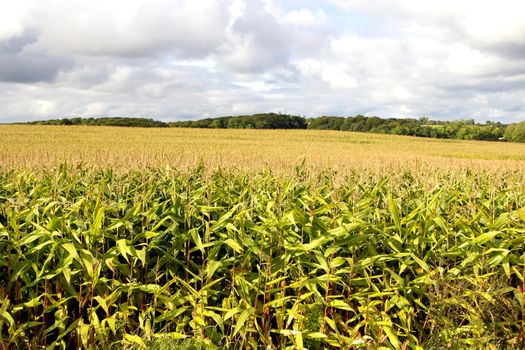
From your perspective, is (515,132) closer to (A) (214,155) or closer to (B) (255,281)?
(A) (214,155)

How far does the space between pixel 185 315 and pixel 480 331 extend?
2490 millimetres

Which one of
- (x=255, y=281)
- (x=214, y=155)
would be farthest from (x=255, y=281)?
A: (x=214, y=155)

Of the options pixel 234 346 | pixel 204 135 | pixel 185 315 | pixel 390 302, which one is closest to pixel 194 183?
pixel 185 315

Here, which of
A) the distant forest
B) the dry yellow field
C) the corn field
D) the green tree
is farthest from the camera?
the green tree

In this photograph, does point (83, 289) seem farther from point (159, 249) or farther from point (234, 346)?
point (234, 346)

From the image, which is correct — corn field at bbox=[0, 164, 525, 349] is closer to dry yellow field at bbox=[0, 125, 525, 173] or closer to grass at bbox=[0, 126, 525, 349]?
grass at bbox=[0, 126, 525, 349]

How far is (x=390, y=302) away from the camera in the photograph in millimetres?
3682

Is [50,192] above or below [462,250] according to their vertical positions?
above

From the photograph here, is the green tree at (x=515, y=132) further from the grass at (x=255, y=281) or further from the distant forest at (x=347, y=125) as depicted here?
the grass at (x=255, y=281)

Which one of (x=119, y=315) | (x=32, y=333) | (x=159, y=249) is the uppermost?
(x=159, y=249)

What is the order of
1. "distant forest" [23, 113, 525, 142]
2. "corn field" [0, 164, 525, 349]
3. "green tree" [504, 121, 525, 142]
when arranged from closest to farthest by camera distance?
"corn field" [0, 164, 525, 349]
"distant forest" [23, 113, 525, 142]
"green tree" [504, 121, 525, 142]

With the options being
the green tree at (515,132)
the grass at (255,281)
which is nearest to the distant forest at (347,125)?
the green tree at (515,132)

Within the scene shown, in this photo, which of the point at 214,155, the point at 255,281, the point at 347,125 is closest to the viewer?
the point at 255,281

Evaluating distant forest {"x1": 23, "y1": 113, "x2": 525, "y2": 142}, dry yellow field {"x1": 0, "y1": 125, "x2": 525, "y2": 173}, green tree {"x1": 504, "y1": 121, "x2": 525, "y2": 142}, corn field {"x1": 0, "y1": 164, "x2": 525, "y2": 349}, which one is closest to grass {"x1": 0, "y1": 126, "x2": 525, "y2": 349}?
corn field {"x1": 0, "y1": 164, "x2": 525, "y2": 349}
